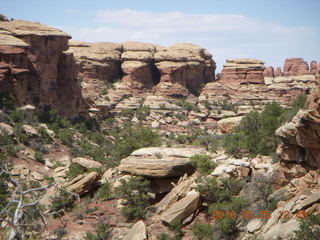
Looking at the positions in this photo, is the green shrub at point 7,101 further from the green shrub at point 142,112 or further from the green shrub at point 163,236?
the green shrub at point 163,236

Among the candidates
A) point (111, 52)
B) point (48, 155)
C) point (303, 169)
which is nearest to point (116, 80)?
point (111, 52)

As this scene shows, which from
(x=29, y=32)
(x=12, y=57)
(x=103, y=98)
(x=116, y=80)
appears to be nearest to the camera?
(x=12, y=57)

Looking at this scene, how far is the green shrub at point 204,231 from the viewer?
1571 centimetres

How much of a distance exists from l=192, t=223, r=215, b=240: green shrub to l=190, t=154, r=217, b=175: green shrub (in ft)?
13.5

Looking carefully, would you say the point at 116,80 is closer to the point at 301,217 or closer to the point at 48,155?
the point at 48,155

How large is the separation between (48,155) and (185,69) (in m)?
38.7

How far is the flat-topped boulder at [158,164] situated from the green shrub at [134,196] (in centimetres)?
67

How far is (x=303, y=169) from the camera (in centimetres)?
1553

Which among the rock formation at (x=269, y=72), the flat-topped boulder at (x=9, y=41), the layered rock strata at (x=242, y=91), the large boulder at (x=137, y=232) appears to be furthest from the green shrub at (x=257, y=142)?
the rock formation at (x=269, y=72)

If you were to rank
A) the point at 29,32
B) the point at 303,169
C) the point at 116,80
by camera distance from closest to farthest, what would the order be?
the point at 303,169 → the point at 29,32 → the point at 116,80

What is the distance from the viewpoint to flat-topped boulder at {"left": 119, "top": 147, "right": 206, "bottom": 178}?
2038 centimetres

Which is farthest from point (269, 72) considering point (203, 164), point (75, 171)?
point (203, 164)

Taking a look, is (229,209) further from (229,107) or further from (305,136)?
(229,107)

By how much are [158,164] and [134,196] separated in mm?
2084
